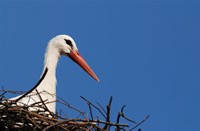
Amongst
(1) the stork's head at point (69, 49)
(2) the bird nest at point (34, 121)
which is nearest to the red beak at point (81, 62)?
(1) the stork's head at point (69, 49)

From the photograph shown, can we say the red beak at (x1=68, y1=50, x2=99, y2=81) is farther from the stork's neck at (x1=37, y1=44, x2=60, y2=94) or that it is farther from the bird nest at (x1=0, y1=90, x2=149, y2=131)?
the bird nest at (x1=0, y1=90, x2=149, y2=131)

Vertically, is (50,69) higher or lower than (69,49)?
lower

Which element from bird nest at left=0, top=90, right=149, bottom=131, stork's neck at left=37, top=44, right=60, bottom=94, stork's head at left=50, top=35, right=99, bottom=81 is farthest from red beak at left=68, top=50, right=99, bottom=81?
bird nest at left=0, top=90, right=149, bottom=131

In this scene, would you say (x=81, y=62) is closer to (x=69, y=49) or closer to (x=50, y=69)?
(x=69, y=49)

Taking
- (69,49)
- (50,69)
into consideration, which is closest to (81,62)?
(69,49)

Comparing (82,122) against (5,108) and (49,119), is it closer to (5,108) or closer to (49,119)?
(49,119)

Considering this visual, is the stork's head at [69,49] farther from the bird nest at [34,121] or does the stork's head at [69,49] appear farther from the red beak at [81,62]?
the bird nest at [34,121]

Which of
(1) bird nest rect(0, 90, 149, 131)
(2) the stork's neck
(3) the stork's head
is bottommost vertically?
(1) bird nest rect(0, 90, 149, 131)

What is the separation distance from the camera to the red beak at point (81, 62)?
7.14 metres

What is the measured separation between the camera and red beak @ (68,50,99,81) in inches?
281

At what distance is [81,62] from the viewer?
718cm

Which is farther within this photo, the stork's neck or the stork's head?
the stork's head

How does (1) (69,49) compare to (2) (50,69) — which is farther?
(1) (69,49)

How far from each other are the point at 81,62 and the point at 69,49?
0.61ft
